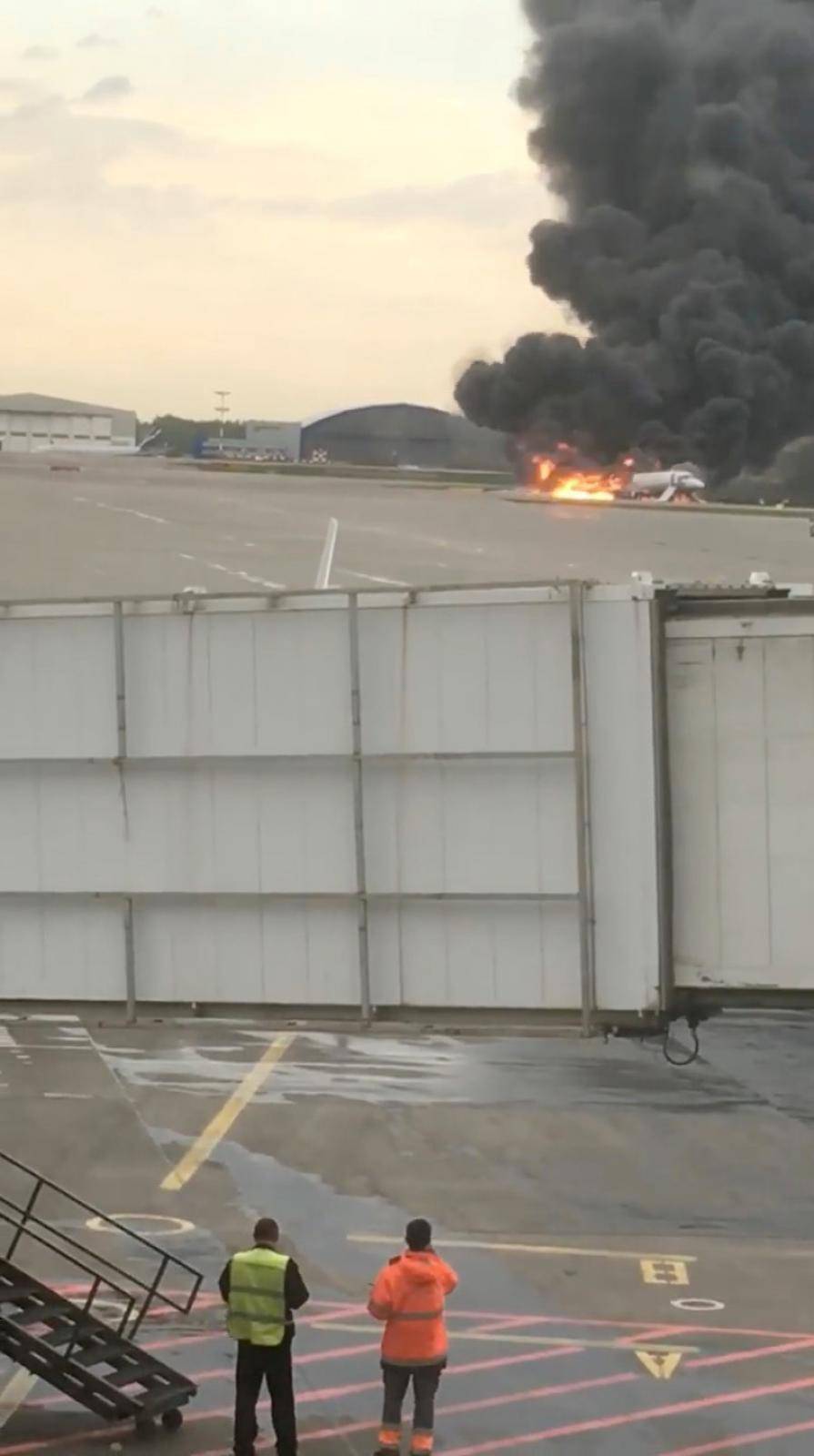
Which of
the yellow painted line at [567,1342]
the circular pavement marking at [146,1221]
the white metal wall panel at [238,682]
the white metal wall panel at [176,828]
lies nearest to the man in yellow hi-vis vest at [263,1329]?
the white metal wall panel at [176,828]

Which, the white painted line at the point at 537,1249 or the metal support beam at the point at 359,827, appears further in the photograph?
the white painted line at the point at 537,1249

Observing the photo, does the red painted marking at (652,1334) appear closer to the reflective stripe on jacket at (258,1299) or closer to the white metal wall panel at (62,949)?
the reflective stripe on jacket at (258,1299)

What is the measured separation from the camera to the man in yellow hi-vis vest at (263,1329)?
1079 cm

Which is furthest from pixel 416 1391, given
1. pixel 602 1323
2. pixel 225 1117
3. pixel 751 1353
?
pixel 225 1117

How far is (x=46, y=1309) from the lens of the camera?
1198 centimetres

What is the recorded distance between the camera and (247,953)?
10852 mm

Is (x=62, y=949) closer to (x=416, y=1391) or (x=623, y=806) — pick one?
(x=416, y=1391)

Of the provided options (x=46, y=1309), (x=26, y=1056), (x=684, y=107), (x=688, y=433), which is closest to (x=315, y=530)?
(x=688, y=433)

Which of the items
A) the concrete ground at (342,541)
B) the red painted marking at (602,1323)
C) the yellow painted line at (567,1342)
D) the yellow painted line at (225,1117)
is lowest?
the yellow painted line at (225,1117)

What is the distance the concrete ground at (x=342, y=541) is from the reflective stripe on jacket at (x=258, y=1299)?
90.8 ft

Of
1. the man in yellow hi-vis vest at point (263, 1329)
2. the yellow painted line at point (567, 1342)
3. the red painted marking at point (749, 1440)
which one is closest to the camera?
the man in yellow hi-vis vest at point (263, 1329)

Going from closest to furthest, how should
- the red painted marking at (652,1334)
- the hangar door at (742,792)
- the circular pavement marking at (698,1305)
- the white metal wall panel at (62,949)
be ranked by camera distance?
the hangar door at (742,792), the white metal wall panel at (62,949), the red painted marking at (652,1334), the circular pavement marking at (698,1305)

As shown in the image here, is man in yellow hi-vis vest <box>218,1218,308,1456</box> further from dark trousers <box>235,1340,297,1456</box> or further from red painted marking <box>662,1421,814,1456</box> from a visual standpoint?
red painted marking <box>662,1421,814,1456</box>

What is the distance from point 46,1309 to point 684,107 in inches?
2009
